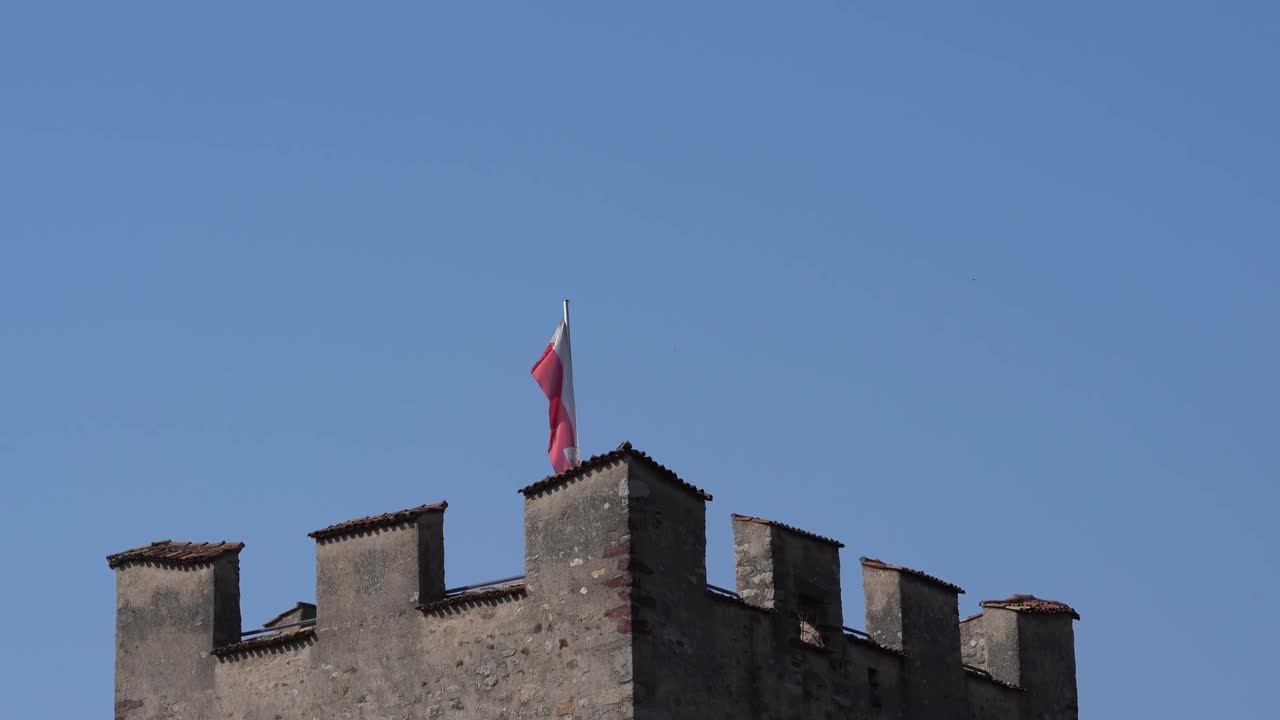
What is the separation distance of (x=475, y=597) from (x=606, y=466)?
2.65 metres

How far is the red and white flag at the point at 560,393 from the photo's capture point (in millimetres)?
38938

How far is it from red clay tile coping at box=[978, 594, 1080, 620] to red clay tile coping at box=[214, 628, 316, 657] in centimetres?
1132

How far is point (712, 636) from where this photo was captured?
3588 cm

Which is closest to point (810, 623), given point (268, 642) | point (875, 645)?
point (875, 645)

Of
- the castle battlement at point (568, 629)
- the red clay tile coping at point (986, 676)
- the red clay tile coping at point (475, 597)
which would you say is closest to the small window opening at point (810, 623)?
the castle battlement at point (568, 629)

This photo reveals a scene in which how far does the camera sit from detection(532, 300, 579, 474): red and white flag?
3894 cm

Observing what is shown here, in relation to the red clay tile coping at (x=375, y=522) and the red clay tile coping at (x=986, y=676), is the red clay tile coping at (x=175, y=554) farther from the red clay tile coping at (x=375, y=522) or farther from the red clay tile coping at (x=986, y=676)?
the red clay tile coping at (x=986, y=676)

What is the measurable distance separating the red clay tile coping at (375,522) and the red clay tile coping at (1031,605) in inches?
411

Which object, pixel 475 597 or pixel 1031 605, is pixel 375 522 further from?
pixel 1031 605

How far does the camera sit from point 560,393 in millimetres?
39312

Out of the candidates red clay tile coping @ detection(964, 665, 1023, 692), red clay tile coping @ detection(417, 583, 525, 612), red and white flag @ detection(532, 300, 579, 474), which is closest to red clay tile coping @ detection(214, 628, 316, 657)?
red clay tile coping @ detection(417, 583, 525, 612)

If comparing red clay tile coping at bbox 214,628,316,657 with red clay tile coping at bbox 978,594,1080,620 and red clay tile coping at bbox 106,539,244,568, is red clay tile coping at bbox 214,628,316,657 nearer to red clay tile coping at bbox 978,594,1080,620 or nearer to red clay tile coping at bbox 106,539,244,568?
red clay tile coping at bbox 106,539,244,568

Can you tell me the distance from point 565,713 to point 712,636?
2.49 metres

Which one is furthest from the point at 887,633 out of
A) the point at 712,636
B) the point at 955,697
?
the point at 712,636
